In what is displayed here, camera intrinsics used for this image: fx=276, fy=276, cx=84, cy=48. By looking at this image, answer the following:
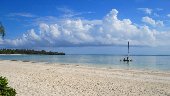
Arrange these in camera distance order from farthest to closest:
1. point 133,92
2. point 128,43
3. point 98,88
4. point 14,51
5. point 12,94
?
point 14,51
point 128,43
point 98,88
point 133,92
point 12,94

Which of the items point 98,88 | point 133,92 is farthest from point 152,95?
point 98,88

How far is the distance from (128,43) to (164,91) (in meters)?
66.7

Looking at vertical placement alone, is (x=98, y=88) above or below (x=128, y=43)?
below

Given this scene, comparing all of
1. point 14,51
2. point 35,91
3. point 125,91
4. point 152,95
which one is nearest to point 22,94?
point 35,91

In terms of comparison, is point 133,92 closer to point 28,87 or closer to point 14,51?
point 28,87

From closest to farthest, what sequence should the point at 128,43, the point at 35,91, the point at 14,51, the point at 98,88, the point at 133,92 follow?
the point at 35,91, the point at 133,92, the point at 98,88, the point at 128,43, the point at 14,51

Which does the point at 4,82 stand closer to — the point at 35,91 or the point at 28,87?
the point at 35,91

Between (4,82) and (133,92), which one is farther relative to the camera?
(133,92)

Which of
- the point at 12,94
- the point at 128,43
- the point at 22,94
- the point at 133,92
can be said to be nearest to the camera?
the point at 12,94

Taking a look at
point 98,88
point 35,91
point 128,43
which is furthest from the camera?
point 128,43

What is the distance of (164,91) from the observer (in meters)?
15.6

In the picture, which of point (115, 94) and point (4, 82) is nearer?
point (4, 82)

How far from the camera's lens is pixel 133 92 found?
1492cm

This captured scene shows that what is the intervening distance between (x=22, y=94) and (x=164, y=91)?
7.89m
